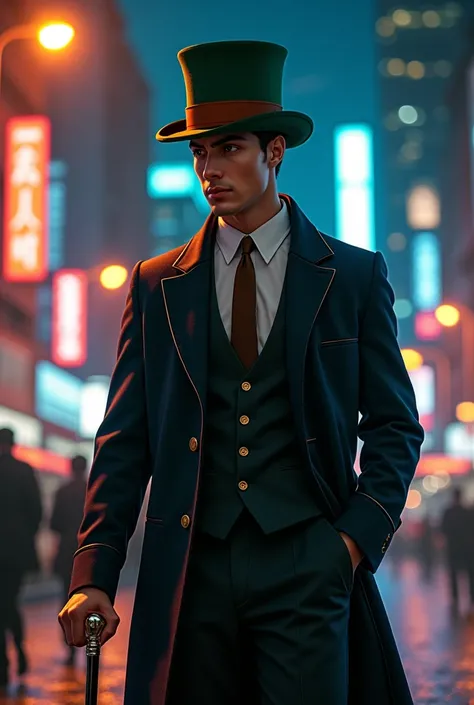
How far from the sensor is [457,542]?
22.5m

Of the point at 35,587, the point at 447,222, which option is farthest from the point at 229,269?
the point at 447,222

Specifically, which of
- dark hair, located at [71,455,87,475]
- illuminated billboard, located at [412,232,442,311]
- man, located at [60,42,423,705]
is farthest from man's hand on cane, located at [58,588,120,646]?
illuminated billboard, located at [412,232,442,311]

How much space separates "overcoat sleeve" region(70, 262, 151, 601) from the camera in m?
3.53

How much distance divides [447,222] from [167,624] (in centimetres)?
13826

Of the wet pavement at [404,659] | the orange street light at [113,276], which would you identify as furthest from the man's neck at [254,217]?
the orange street light at [113,276]

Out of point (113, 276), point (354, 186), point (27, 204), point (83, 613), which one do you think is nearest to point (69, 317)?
point (27, 204)

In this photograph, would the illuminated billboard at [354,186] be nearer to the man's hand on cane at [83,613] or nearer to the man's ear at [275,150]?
the man's ear at [275,150]

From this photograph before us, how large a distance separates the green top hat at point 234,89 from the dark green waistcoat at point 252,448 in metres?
0.54

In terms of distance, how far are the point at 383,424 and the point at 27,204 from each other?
31.4m

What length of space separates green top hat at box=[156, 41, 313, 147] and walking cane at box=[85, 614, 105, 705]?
1268mm

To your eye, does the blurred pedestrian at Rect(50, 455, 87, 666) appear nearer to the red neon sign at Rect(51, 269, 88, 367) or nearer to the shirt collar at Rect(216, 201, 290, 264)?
the shirt collar at Rect(216, 201, 290, 264)

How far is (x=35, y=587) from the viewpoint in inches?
1142

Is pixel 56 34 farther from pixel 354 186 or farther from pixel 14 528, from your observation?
pixel 354 186

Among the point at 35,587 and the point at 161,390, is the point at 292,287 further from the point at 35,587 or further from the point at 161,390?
the point at 35,587
